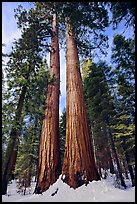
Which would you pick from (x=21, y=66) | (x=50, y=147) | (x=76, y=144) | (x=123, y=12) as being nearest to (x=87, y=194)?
(x=76, y=144)

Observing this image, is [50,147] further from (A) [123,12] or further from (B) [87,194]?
(A) [123,12]

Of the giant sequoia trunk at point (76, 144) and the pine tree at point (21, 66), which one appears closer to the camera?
the giant sequoia trunk at point (76, 144)

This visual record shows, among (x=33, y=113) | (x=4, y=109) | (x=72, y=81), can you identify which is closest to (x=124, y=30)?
(x=72, y=81)

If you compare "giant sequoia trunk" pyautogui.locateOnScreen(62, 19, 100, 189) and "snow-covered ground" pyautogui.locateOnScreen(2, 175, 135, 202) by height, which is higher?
"giant sequoia trunk" pyautogui.locateOnScreen(62, 19, 100, 189)

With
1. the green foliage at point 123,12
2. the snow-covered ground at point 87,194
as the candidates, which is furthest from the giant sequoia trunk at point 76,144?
the green foliage at point 123,12

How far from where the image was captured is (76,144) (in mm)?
5613

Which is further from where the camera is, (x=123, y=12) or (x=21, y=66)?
(x=21, y=66)

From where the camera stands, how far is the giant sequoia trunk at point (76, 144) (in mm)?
5207

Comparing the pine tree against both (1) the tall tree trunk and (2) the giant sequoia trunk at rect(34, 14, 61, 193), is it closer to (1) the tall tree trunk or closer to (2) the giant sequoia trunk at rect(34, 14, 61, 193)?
(1) the tall tree trunk

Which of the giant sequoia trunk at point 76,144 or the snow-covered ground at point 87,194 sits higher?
the giant sequoia trunk at point 76,144

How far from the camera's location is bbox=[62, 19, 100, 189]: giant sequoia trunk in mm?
5207

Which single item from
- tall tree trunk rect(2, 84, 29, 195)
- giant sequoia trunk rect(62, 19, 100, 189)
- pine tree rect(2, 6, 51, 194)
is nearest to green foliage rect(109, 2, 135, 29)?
giant sequoia trunk rect(62, 19, 100, 189)

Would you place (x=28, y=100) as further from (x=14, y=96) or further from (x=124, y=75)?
(x=124, y=75)

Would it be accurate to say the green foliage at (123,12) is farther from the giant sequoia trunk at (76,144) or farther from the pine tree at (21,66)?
the pine tree at (21,66)
